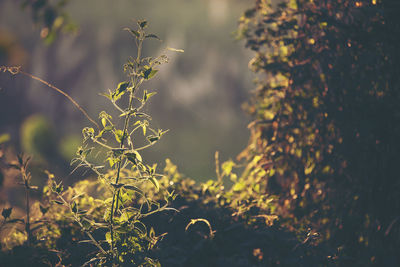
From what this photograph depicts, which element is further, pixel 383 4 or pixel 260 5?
pixel 260 5

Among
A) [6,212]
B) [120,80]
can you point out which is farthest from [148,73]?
[120,80]

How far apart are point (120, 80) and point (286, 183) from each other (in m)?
9.33

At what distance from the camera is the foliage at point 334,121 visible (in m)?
2.53

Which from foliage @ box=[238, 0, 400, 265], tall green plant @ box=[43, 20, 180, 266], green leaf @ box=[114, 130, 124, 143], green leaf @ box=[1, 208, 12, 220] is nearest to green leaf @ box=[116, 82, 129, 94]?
tall green plant @ box=[43, 20, 180, 266]

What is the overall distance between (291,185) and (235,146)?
28.4 ft

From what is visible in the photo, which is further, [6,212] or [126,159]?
[6,212]

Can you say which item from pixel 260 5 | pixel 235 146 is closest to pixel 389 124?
pixel 260 5

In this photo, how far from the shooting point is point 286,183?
304 centimetres

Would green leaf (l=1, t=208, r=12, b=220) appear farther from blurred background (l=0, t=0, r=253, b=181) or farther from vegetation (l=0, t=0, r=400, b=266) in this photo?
blurred background (l=0, t=0, r=253, b=181)

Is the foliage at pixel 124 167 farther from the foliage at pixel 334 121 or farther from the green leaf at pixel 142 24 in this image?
the foliage at pixel 334 121

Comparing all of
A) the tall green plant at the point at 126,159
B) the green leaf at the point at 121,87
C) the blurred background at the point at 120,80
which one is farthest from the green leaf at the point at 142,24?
the blurred background at the point at 120,80

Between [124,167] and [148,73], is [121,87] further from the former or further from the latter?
[124,167]

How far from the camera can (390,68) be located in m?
2.58

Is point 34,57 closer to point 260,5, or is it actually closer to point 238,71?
point 238,71
